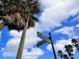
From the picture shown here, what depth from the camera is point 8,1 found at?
94.4ft

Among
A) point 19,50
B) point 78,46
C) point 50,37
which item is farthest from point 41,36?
point 78,46

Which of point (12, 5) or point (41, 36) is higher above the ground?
point (12, 5)

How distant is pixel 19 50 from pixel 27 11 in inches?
231

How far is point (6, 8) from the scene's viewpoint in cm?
2830

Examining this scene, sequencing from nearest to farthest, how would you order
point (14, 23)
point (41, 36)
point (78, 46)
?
point (41, 36)
point (14, 23)
point (78, 46)

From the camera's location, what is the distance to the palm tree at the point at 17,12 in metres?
27.9

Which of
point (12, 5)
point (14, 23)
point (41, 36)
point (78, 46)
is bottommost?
point (41, 36)

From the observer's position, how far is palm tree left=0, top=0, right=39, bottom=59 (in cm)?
2792

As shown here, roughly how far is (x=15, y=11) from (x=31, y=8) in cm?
174

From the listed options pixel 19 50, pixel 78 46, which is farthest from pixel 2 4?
Answer: pixel 78 46

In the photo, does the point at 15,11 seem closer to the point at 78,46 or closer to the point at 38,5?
the point at 38,5

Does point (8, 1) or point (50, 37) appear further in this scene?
point (8, 1)

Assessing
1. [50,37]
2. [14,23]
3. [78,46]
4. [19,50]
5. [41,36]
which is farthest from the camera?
[78,46]

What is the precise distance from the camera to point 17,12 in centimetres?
2839
